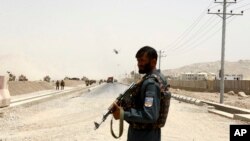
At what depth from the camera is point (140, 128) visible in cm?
436

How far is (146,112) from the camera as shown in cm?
413

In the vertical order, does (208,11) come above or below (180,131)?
above

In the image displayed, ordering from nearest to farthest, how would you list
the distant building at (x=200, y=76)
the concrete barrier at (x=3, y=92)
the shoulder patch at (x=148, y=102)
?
the shoulder patch at (x=148, y=102), the concrete barrier at (x=3, y=92), the distant building at (x=200, y=76)

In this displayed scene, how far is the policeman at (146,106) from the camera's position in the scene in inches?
163

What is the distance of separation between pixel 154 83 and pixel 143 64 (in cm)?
27

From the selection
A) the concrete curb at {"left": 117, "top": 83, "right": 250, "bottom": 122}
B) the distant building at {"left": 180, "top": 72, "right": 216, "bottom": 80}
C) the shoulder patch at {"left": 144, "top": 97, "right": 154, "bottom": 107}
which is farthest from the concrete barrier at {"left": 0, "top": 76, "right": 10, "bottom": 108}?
the distant building at {"left": 180, "top": 72, "right": 216, "bottom": 80}

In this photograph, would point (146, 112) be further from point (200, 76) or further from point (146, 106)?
point (200, 76)

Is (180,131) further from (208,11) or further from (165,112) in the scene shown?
(208,11)

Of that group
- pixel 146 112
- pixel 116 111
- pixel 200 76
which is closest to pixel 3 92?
pixel 116 111

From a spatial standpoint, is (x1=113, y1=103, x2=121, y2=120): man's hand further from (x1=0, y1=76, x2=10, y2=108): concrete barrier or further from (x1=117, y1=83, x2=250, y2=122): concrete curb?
(x1=0, y1=76, x2=10, y2=108): concrete barrier

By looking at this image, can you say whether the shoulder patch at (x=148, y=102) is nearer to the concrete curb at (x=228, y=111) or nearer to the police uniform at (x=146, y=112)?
the police uniform at (x=146, y=112)

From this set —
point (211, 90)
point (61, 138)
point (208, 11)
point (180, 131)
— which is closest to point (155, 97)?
point (61, 138)

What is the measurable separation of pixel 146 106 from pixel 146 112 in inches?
2.1

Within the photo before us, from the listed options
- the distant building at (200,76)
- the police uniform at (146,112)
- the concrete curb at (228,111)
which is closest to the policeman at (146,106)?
the police uniform at (146,112)
